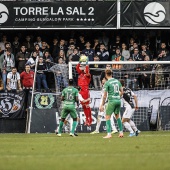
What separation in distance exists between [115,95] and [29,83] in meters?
8.43

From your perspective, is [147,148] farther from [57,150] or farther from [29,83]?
[29,83]

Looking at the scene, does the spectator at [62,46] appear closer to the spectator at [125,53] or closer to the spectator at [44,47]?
the spectator at [44,47]

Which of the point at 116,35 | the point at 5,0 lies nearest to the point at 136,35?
the point at 116,35

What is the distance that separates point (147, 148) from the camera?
655 inches

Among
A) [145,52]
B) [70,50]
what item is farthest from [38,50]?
[145,52]

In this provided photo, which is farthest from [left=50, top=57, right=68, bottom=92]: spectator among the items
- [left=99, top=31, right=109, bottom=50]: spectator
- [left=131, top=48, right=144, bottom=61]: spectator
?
[left=99, top=31, right=109, bottom=50]: spectator

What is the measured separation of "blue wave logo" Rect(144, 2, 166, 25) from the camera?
109ft

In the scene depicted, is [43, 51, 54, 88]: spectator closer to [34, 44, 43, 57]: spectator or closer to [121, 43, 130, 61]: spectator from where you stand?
[34, 44, 43, 57]: spectator

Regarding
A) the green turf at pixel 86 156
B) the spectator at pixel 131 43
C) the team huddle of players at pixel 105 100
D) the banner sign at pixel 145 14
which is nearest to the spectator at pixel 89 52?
the spectator at pixel 131 43

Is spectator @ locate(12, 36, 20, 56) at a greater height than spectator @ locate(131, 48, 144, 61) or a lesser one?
greater

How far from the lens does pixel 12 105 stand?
29.0 m

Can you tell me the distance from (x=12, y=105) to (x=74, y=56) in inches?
151

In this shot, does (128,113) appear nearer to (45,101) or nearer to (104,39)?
(45,101)

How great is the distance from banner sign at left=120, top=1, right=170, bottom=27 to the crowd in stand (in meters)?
0.94
